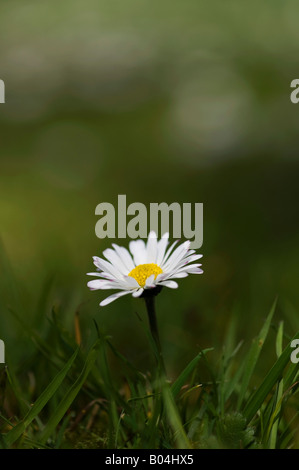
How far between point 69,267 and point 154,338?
0.77 m

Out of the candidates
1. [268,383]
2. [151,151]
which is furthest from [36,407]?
[151,151]

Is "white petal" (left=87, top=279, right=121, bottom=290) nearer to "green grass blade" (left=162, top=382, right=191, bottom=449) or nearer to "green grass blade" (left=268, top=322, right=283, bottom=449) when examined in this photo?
"green grass blade" (left=162, top=382, right=191, bottom=449)

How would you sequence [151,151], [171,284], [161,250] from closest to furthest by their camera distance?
[171,284] < [161,250] < [151,151]

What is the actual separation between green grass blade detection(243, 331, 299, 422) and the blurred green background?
0.25 meters

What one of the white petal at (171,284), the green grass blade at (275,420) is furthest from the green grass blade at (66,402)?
the green grass blade at (275,420)

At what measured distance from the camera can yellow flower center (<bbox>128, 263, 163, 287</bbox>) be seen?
586 mm

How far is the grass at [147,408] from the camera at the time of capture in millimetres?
579

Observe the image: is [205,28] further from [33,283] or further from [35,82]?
[33,283]

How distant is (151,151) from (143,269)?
160 centimetres

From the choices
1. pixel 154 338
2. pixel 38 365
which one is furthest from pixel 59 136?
pixel 154 338

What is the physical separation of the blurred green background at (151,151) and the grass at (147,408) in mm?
141

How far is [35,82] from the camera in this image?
8.65 ft

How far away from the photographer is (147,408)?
2.22ft

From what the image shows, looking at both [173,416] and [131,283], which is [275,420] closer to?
[173,416]
